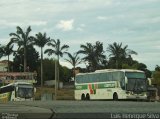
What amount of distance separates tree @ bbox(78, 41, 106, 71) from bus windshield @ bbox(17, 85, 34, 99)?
169 ft

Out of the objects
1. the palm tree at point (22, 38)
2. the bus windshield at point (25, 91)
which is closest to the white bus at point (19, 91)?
the bus windshield at point (25, 91)

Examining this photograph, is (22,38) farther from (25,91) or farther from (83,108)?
(83,108)

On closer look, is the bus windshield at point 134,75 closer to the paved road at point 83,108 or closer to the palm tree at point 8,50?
the paved road at point 83,108

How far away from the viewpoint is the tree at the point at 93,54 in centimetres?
10456

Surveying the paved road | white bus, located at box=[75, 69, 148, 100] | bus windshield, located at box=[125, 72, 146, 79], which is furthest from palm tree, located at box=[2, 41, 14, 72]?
the paved road

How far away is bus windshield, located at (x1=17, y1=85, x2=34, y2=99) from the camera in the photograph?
51884mm

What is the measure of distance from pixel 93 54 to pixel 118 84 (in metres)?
59.8

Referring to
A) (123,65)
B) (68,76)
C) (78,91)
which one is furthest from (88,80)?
(68,76)

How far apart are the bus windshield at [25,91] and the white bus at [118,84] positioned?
21.3 ft

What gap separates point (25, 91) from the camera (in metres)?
52.8

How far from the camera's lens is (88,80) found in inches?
2029

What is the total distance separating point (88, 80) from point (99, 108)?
47606mm

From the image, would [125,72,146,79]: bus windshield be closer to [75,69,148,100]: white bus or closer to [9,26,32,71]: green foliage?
[75,69,148,100]: white bus

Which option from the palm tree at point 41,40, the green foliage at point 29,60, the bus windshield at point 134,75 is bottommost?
the bus windshield at point 134,75
